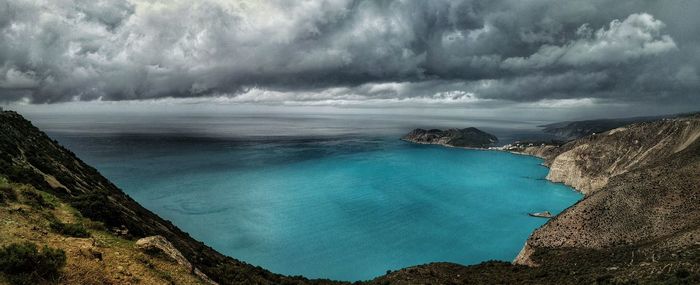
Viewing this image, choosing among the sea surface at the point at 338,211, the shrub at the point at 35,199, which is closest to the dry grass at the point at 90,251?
the shrub at the point at 35,199

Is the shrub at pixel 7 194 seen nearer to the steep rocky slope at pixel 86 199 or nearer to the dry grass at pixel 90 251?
the dry grass at pixel 90 251

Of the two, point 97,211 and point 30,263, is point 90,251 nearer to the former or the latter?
point 30,263

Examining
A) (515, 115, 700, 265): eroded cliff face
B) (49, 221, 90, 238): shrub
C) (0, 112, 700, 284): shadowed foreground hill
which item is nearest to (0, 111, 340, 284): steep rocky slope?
(0, 112, 700, 284): shadowed foreground hill

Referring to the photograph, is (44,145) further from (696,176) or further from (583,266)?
(696,176)

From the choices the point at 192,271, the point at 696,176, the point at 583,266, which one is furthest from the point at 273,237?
the point at 696,176

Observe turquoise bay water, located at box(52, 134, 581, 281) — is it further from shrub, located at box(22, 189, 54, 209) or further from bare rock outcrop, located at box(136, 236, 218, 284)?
shrub, located at box(22, 189, 54, 209)

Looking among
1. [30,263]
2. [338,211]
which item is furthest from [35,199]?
[338,211]
